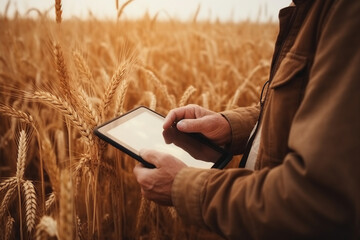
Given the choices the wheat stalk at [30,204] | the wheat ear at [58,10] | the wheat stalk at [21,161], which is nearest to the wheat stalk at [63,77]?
the wheat ear at [58,10]

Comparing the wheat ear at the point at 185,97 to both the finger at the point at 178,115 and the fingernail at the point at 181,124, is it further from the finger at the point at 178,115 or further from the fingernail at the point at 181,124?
the fingernail at the point at 181,124

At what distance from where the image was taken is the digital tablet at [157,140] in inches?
35.0

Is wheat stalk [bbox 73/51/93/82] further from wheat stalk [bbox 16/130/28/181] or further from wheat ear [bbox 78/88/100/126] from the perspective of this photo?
wheat stalk [bbox 16/130/28/181]

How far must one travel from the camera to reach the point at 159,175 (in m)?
0.77

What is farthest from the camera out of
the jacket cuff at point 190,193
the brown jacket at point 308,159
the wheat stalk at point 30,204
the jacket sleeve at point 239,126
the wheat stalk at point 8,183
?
the jacket sleeve at point 239,126

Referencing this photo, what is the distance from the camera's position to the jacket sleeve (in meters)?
1.15

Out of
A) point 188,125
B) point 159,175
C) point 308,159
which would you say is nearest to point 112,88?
point 188,125

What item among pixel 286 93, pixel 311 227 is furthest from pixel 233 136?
pixel 311 227

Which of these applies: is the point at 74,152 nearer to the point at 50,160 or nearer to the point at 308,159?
the point at 50,160

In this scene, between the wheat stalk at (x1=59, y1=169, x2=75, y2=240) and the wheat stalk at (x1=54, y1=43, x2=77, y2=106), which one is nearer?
the wheat stalk at (x1=59, y1=169, x2=75, y2=240)

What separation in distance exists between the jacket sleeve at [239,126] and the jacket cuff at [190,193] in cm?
47

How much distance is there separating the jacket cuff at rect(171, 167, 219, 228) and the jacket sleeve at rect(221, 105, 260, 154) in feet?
1.54

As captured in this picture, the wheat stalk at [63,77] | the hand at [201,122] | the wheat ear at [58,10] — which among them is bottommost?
the hand at [201,122]

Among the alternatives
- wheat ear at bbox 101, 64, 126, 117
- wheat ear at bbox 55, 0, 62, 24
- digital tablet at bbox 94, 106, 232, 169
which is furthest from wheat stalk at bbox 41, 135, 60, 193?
wheat ear at bbox 55, 0, 62, 24
